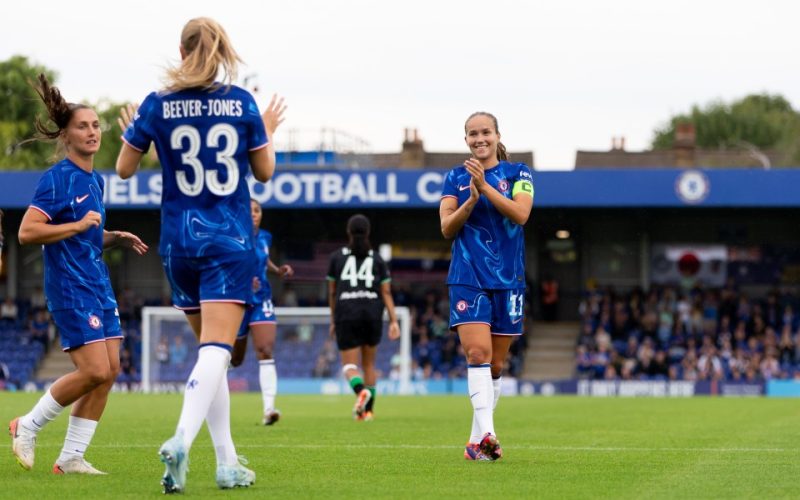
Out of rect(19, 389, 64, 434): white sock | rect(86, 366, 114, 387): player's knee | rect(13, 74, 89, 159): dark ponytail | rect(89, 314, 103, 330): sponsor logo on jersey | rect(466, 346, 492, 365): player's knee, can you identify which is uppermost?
rect(13, 74, 89, 159): dark ponytail

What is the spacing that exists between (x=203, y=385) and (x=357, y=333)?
9.29 m

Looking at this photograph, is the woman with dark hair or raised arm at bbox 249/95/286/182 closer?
raised arm at bbox 249/95/286/182

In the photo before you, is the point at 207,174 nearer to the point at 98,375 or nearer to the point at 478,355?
the point at 98,375

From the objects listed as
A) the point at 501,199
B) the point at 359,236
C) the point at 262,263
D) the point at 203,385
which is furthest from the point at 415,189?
the point at 203,385

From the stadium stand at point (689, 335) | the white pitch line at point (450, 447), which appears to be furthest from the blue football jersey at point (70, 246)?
the stadium stand at point (689, 335)

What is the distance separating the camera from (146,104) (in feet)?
22.6

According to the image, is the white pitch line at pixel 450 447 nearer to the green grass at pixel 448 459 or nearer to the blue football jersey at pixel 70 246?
the green grass at pixel 448 459

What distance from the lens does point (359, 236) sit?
15.6 m

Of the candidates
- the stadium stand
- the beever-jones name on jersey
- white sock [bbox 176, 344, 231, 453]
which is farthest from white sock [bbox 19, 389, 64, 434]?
the stadium stand

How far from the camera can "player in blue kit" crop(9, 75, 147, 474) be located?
26.1 feet

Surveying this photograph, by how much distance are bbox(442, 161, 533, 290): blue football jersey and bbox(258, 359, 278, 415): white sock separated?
225 inches

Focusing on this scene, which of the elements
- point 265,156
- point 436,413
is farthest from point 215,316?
point 436,413

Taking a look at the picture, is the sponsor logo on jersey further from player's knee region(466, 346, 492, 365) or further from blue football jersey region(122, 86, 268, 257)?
player's knee region(466, 346, 492, 365)

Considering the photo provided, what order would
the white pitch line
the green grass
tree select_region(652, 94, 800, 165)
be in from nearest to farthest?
the green grass
the white pitch line
tree select_region(652, 94, 800, 165)
